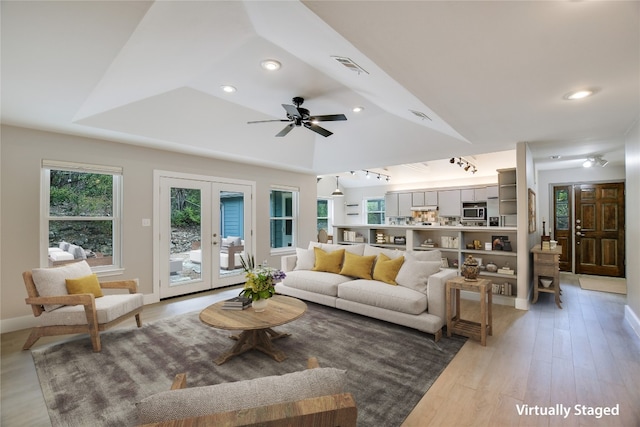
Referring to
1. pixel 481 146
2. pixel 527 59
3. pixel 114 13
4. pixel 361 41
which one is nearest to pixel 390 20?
pixel 361 41

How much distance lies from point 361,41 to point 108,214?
4.37m

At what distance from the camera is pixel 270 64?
3.02 m

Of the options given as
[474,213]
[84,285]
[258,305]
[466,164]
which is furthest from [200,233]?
[474,213]

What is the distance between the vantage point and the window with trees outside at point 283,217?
6.65m

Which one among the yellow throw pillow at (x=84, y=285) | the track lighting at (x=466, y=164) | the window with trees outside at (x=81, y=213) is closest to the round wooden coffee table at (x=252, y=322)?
the yellow throw pillow at (x=84, y=285)

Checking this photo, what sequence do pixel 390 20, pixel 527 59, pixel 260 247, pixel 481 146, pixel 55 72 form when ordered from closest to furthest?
1. pixel 390 20
2. pixel 527 59
3. pixel 55 72
4. pixel 481 146
5. pixel 260 247

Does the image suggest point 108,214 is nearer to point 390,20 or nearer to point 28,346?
point 28,346

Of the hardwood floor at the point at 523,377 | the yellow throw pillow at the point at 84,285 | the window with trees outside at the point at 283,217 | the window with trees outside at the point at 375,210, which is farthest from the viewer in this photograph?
the window with trees outside at the point at 375,210

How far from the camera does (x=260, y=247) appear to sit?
6.25 metres

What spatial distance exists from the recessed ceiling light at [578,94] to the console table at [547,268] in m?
2.58

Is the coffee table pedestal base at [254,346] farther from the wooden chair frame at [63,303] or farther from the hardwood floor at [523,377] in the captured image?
the wooden chair frame at [63,303]

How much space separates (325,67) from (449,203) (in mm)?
6856

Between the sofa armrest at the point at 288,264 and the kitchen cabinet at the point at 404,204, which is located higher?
the kitchen cabinet at the point at 404,204

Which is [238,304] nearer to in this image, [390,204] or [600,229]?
[390,204]
